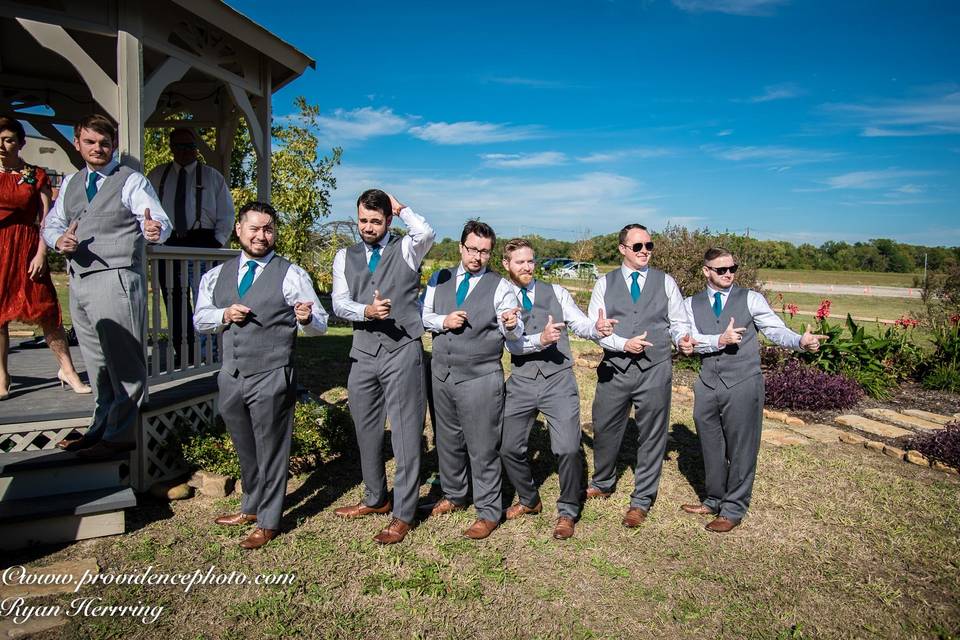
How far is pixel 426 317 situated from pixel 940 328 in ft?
29.4

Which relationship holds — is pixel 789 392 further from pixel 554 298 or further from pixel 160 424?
pixel 160 424

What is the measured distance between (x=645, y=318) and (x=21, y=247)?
16.0ft

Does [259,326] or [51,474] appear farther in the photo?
[51,474]

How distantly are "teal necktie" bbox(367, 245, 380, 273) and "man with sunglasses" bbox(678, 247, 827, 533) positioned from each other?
2.19 metres

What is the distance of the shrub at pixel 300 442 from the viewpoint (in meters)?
5.02

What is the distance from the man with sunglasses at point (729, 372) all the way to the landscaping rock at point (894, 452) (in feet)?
9.16

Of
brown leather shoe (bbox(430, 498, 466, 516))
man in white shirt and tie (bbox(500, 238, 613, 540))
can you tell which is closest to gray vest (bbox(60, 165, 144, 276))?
man in white shirt and tie (bbox(500, 238, 613, 540))

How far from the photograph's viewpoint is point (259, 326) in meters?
3.86

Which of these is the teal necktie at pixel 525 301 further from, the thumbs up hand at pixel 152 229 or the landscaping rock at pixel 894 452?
the landscaping rock at pixel 894 452

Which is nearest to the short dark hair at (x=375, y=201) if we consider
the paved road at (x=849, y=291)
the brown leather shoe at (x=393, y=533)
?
the brown leather shoe at (x=393, y=533)

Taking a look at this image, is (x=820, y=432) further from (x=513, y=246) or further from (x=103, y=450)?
(x=103, y=450)

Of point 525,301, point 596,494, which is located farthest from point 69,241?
point 596,494

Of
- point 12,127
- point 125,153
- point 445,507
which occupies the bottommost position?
point 445,507

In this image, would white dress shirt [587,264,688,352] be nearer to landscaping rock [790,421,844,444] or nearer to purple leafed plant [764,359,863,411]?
landscaping rock [790,421,844,444]
